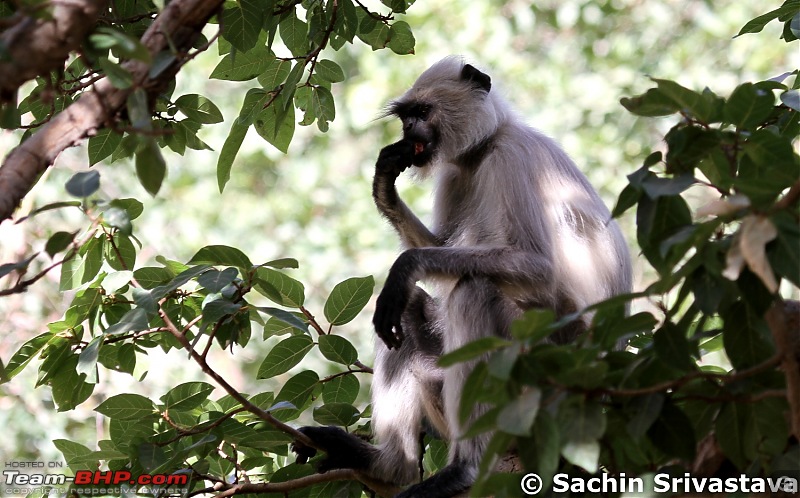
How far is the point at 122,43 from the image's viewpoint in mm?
1617

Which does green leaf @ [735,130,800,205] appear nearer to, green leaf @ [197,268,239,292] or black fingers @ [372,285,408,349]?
green leaf @ [197,268,239,292]

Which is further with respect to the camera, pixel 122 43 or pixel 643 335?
pixel 643 335

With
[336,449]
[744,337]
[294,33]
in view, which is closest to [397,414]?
[336,449]

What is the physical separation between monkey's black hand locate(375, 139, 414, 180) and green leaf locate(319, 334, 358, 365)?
0.94 m

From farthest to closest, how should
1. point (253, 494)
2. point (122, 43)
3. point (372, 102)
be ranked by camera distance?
point (372, 102) < point (253, 494) < point (122, 43)

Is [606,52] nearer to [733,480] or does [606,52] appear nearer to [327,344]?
[327,344]

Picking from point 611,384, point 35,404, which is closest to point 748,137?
point 611,384

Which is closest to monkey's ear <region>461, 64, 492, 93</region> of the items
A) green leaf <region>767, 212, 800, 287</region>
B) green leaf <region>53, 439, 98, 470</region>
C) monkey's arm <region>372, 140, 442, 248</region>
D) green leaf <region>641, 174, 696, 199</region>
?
monkey's arm <region>372, 140, 442, 248</region>

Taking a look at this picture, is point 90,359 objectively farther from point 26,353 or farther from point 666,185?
point 666,185

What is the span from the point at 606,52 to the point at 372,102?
2.79m

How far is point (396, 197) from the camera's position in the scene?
393 cm

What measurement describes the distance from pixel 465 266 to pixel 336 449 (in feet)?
2.70

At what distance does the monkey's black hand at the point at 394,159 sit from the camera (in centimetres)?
376

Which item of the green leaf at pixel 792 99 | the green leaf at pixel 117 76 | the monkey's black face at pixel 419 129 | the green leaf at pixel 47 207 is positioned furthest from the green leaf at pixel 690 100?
the monkey's black face at pixel 419 129
